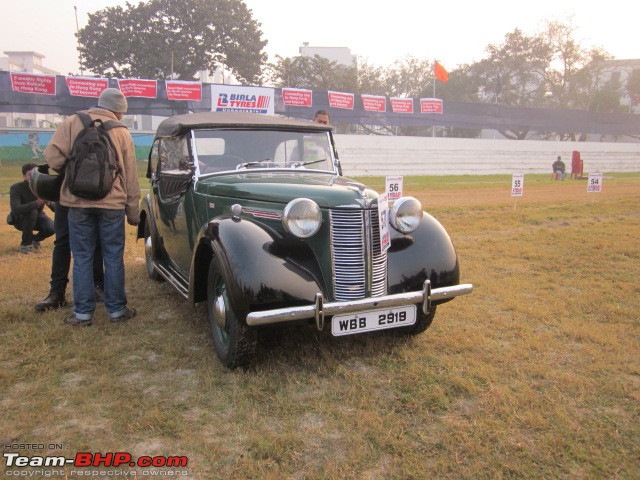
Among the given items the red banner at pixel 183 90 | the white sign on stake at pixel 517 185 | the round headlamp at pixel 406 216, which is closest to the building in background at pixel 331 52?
the red banner at pixel 183 90

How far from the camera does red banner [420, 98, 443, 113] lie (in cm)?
2533

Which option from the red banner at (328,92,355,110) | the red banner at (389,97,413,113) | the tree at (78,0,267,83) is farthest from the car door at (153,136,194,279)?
the tree at (78,0,267,83)

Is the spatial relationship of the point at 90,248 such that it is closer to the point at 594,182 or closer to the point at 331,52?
the point at 594,182

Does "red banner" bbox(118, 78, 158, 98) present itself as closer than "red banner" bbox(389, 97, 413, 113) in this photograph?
Yes

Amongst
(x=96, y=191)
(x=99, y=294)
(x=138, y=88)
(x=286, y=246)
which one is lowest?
(x=99, y=294)

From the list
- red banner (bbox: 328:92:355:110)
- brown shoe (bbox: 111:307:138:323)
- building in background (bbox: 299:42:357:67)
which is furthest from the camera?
building in background (bbox: 299:42:357:67)

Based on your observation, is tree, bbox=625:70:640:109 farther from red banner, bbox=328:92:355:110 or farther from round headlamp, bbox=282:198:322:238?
round headlamp, bbox=282:198:322:238

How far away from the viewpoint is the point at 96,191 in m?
3.66

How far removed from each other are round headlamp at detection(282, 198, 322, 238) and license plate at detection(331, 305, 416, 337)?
58cm

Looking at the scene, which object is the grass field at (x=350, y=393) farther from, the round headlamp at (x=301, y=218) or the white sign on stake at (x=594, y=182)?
the white sign on stake at (x=594, y=182)

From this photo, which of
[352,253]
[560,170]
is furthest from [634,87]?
[352,253]

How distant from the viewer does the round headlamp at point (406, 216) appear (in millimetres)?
3465

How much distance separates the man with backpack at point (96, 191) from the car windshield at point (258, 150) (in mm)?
641

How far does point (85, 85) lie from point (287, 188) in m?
17.9
